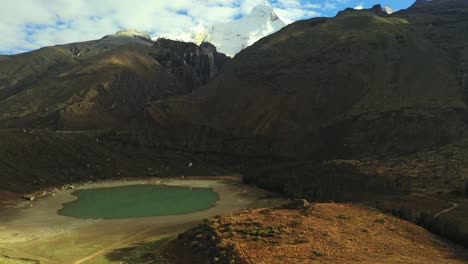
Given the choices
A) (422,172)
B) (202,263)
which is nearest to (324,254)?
(202,263)

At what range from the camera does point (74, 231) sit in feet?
142

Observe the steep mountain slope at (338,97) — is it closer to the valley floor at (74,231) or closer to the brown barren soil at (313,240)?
the valley floor at (74,231)

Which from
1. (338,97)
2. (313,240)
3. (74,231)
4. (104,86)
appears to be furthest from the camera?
(104,86)

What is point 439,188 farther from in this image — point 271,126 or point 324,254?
point 271,126

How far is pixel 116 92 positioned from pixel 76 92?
43.2ft

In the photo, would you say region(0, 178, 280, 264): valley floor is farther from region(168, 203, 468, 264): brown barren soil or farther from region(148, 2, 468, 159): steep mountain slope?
region(148, 2, 468, 159): steep mountain slope

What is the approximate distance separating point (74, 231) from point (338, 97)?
76.1 m

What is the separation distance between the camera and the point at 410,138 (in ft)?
281

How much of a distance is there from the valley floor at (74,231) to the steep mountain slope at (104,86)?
61.7 metres

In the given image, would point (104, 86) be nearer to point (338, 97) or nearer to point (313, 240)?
point (338, 97)

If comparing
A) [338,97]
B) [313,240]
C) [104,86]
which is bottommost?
[313,240]

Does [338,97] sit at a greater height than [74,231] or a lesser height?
greater

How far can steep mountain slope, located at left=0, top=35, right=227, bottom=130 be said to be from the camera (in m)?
136

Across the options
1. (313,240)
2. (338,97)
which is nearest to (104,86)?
(338,97)
